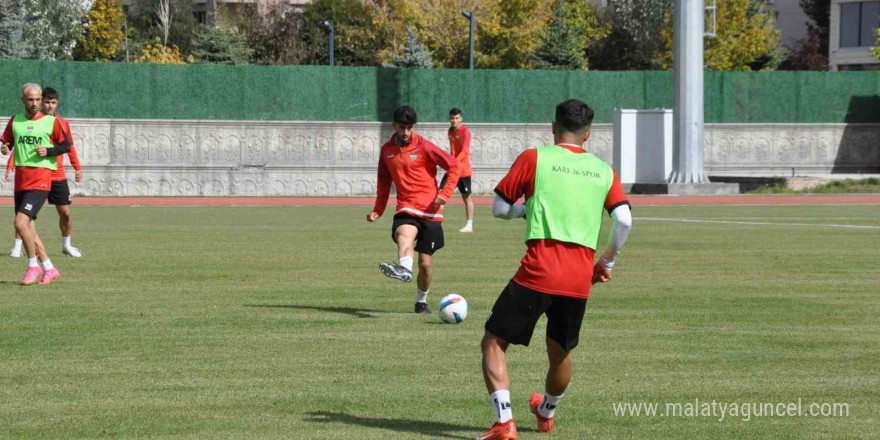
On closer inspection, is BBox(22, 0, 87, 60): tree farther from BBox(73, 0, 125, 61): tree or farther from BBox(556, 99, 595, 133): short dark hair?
BBox(556, 99, 595, 133): short dark hair

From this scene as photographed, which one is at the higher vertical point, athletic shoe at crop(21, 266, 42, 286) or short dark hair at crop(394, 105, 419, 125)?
short dark hair at crop(394, 105, 419, 125)

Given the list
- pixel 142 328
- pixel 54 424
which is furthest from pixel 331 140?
pixel 54 424

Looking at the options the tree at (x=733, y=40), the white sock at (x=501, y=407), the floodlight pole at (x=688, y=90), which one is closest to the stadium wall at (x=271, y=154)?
the floodlight pole at (x=688, y=90)

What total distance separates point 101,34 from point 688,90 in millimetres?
44236

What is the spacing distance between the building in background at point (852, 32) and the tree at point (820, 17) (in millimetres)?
5515

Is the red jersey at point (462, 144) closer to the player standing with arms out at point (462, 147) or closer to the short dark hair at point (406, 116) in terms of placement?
the player standing with arms out at point (462, 147)

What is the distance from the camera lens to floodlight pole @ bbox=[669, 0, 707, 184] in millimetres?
36875

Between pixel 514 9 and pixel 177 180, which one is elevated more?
pixel 514 9

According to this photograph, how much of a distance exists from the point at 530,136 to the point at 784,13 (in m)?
56.1

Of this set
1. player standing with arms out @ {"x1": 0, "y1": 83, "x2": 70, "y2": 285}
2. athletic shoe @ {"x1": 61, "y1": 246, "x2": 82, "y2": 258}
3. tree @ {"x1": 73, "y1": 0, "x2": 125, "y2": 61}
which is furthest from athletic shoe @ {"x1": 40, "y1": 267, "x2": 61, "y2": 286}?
tree @ {"x1": 73, "y1": 0, "x2": 125, "y2": 61}

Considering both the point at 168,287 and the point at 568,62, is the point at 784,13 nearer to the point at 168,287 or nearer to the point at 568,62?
the point at 568,62

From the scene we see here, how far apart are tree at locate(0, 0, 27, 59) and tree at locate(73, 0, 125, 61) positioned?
18.4 metres

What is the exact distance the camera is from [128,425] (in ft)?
25.6

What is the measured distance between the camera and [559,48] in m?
66.8
